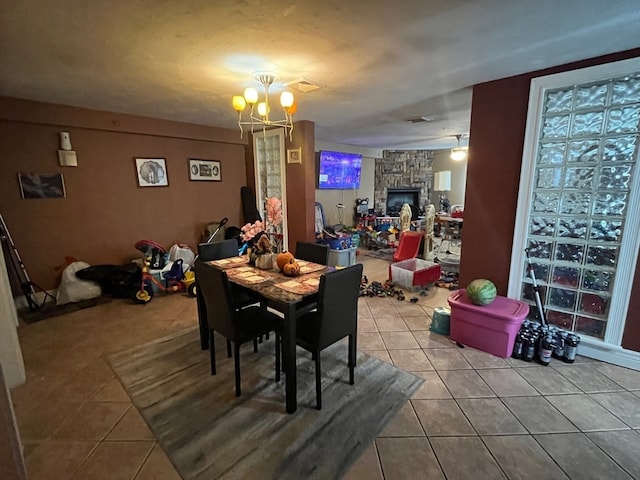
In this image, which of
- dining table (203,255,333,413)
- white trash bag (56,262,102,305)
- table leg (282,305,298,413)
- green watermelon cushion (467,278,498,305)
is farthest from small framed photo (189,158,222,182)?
green watermelon cushion (467,278,498,305)

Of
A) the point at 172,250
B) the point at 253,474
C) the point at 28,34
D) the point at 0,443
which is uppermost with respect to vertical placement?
the point at 28,34

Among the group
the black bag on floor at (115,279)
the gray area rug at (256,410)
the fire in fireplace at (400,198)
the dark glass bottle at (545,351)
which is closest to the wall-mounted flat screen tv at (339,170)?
the fire in fireplace at (400,198)

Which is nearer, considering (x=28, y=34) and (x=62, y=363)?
(x=28, y=34)

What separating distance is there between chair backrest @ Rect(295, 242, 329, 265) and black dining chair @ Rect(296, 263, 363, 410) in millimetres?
694

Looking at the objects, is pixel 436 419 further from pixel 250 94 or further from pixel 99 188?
pixel 99 188

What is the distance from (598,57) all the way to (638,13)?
638mm

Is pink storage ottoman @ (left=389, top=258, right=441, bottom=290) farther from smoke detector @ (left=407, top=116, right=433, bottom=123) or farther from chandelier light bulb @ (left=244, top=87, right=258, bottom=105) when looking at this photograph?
chandelier light bulb @ (left=244, top=87, right=258, bottom=105)

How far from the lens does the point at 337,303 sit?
6.20 ft

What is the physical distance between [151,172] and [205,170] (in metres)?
0.81

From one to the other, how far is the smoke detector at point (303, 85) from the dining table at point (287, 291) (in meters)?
1.60

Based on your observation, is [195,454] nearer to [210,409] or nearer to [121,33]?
[210,409]

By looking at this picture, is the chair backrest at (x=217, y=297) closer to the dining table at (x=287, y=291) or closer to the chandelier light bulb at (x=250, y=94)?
the dining table at (x=287, y=291)

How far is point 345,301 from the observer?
195cm

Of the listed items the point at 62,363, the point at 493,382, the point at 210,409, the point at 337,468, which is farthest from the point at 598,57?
the point at 62,363
